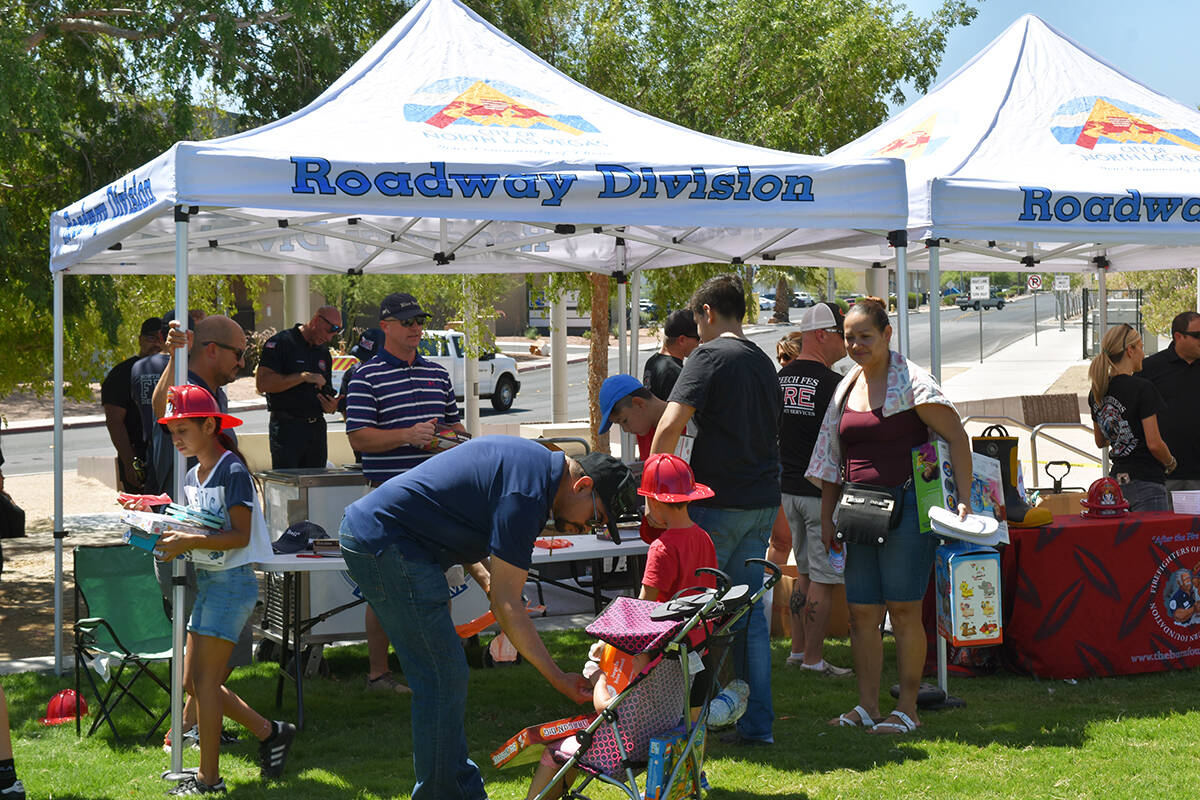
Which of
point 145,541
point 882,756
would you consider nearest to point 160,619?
point 145,541

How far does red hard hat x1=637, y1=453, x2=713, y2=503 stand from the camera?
175 inches

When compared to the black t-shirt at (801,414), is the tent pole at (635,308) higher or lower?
higher

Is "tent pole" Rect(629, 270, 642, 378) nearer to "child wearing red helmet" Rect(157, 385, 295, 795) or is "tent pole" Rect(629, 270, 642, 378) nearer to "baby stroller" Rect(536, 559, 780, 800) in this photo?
"child wearing red helmet" Rect(157, 385, 295, 795)

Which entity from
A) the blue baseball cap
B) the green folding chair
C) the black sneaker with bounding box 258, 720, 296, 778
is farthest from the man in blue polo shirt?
the green folding chair

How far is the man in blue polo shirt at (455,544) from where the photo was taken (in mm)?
3662

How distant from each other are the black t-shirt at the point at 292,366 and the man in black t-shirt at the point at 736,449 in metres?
4.08

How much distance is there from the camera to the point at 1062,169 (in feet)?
22.1

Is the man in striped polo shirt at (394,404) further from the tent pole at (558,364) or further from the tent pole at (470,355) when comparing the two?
the tent pole at (558,364)

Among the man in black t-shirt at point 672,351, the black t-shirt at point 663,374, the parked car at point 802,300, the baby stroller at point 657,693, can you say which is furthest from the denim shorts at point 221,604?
the parked car at point 802,300

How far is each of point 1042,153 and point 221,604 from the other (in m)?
4.99

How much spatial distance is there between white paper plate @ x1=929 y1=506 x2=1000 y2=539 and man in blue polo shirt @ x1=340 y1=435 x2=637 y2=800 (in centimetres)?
194

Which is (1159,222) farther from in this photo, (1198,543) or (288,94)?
(288,94)

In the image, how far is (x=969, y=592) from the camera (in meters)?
5.57

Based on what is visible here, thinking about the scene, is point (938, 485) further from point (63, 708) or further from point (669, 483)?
point (63, 708)
